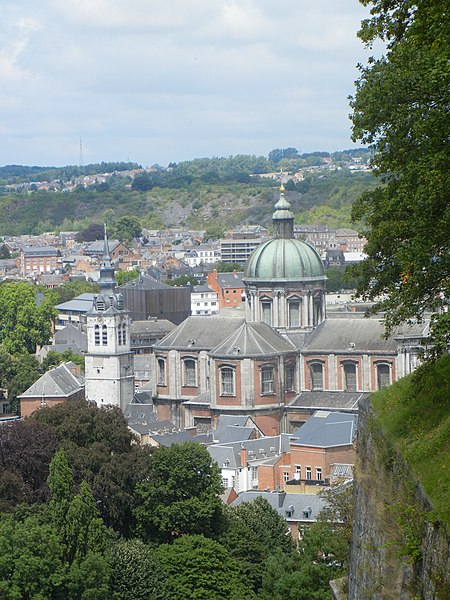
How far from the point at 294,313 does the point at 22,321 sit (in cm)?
5471

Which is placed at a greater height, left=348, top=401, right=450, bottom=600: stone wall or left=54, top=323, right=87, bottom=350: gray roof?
left=348, top=401, right=450, bottom=600: stone wall

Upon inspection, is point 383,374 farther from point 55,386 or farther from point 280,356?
point 55,386

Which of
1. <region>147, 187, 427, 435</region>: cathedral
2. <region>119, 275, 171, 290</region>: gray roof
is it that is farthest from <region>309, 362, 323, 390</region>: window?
<region>119, 275, 171, 290</region>: gray roof

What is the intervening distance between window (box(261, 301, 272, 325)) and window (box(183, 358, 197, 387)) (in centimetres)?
465

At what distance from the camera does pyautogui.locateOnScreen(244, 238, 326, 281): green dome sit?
265ft

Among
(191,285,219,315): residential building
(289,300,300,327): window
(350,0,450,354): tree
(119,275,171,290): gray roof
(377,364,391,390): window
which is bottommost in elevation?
(191,285,219,315): residential building

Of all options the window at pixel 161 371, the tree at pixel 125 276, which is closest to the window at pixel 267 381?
the window at pixel 161 371

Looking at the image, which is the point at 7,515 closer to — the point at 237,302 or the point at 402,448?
the point at 402,448

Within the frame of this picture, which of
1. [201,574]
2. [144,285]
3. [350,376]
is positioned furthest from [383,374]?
[144,285]

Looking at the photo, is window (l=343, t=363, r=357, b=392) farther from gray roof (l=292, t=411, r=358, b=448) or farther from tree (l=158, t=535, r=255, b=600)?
tree (l=158, t=535, r=255, b=600)

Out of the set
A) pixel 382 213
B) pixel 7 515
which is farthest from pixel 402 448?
pixel 7 515

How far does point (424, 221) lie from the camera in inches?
846

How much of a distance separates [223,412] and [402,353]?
9.69 meters

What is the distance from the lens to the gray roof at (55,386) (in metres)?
89.9
